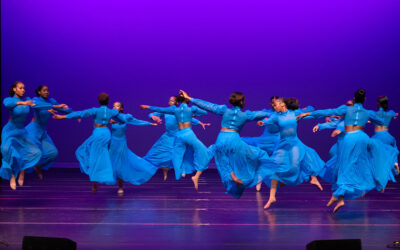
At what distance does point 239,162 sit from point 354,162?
1.18 m

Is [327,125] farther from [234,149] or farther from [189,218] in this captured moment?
[189,218]

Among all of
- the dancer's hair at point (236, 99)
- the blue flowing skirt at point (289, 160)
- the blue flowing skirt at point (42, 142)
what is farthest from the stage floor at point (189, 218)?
the dancer's hair at point (236, 99)

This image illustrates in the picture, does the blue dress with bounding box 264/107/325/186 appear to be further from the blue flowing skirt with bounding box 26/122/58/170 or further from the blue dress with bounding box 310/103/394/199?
the blue flowing skirt with bounding box 26/122/58/170

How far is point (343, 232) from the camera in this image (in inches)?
162

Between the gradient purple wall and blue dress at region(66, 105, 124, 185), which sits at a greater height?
the gradient purple wall

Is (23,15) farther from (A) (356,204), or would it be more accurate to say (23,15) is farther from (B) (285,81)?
(A) (356,204)

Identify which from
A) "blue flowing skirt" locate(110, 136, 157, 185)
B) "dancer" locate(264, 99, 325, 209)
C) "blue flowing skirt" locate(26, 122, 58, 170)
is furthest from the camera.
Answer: "blue flowing skirt" locate(26, 122, 58, 170)

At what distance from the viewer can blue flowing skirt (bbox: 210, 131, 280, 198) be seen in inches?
212

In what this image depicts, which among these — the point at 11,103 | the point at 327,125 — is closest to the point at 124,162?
the point at 11,103

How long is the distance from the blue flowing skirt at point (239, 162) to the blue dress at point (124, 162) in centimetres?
191

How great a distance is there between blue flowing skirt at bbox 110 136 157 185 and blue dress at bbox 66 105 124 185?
1.49 feet

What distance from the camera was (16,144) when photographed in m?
6.51

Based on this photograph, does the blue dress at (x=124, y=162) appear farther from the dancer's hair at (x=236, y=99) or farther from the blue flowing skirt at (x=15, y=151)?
the dancer's hair at (x=236, y=99)

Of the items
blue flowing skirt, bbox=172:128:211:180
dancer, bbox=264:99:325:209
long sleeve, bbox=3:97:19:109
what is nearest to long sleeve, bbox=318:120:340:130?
dancer, bbox=264:99:325:209
